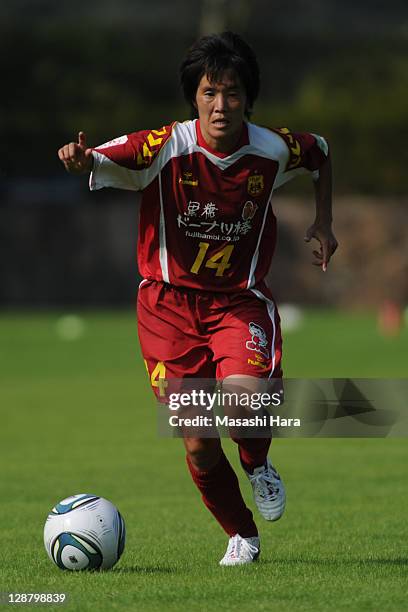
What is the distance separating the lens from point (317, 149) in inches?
263

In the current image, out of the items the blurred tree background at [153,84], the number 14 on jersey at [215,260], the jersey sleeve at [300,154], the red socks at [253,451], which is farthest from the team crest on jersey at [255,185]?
the blurred tree background at [153,84]

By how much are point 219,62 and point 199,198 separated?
640 millimetres

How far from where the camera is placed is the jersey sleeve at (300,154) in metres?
6.54

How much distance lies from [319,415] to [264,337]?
1.36m

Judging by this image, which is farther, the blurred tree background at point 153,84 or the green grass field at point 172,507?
the blurred tree background at point 153,84

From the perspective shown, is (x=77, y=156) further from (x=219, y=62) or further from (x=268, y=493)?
(x=268, y=493)

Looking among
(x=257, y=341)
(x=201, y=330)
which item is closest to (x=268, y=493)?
(x=257, y=341)

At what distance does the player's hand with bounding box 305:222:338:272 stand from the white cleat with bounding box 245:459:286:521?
40.3 inches

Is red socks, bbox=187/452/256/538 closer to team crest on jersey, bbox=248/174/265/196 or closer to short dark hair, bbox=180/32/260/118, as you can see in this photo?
team crest on jersey, bbox=248/174/265/196

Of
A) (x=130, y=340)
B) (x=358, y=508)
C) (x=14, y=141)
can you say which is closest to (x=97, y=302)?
(x=14, y=141)

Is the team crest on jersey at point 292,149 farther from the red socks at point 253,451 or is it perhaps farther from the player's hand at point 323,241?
the red socks at point 253,451

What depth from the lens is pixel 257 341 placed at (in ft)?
20.6

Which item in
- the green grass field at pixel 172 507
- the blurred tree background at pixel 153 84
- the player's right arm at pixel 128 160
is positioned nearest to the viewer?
the green grass field at pixel 172 507

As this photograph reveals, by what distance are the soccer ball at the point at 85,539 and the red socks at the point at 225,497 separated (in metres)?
0.44
